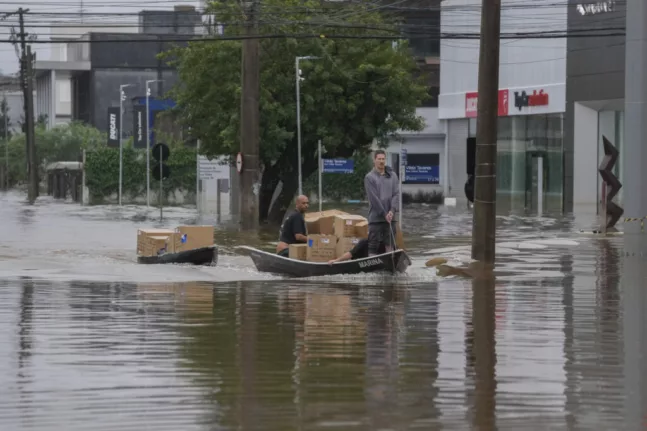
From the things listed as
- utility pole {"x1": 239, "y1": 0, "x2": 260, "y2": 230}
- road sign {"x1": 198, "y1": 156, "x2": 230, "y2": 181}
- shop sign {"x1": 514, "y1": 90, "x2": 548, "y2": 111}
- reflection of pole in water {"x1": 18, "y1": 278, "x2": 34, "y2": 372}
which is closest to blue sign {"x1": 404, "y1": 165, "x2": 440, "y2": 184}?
shop sign {"x1": 514, "y1": 90, "x2": 548, "y2": 111}

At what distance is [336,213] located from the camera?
23391 millimetres

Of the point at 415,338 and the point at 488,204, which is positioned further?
the point at 488,204

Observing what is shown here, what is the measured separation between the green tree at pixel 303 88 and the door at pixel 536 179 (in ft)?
53.2

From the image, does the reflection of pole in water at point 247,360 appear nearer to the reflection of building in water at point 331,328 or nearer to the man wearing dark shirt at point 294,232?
the reflection of building in water at point 331,328

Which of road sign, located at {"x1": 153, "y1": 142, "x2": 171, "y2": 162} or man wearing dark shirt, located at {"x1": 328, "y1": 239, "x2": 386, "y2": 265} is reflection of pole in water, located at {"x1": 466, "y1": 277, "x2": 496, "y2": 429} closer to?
man wearing dark shirt, located at {"x1": 328, "y1": 239, "x2": 386, "y2": 265}

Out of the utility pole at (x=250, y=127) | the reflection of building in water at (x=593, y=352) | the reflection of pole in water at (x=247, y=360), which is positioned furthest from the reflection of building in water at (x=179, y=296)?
the utility pole at (x=250, y=127)

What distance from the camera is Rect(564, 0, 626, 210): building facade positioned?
57.3 meters

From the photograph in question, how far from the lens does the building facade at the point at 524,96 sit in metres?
61.2

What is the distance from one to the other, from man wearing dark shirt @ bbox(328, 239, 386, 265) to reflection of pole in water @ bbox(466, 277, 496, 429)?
2.10m

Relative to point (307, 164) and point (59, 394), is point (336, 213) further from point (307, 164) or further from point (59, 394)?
point (307, 164)

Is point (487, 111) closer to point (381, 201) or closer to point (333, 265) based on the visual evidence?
point (381, 201)

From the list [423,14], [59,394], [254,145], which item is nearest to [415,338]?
[59,394]

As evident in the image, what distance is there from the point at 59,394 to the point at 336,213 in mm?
13703

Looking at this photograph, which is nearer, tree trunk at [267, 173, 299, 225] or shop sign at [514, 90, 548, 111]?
tree trunk at [267, 173, 299, 225]
